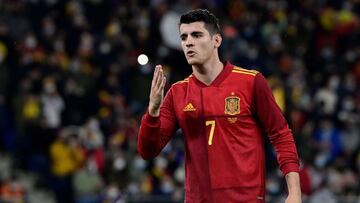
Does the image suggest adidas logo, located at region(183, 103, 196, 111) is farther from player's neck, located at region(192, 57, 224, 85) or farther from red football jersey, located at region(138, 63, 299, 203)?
player's neck, located at region(192, 57, 224, 85)

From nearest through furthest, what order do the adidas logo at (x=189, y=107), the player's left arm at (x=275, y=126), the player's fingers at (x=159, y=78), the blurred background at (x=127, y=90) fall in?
the player's fingers at (x=159, y=78) → the player's left arm at (x=275, y=126) → the adidas logo at (x=189, y=107) → the blurred background at (x=127, y=90)

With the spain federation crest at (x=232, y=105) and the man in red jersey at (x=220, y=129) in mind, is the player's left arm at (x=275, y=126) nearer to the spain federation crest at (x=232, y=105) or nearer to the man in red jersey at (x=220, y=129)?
the man in red jersey at (x=220, y=129)

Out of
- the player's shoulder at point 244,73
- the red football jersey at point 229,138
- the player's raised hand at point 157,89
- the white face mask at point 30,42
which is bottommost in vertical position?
the red football jersey at point 229,138

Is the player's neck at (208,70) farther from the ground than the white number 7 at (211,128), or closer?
farther from the ground

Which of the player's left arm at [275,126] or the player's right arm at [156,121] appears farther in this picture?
the player's left arm at [275,126]

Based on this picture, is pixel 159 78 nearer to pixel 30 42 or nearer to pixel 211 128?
pixel 211 128

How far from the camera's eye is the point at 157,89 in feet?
21.5

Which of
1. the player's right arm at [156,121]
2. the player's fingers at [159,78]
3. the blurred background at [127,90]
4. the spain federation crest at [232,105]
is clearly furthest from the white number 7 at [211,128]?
the blurred background at [127,90]

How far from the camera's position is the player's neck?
7094mm

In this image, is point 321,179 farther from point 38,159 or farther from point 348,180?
point 38,159

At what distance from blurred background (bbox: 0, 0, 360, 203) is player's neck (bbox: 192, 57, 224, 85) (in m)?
9.24

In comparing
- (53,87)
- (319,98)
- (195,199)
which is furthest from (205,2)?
(195,199)

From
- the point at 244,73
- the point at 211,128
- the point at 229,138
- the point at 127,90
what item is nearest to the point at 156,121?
the point at 211,128

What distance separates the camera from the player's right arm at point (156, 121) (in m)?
6.57
